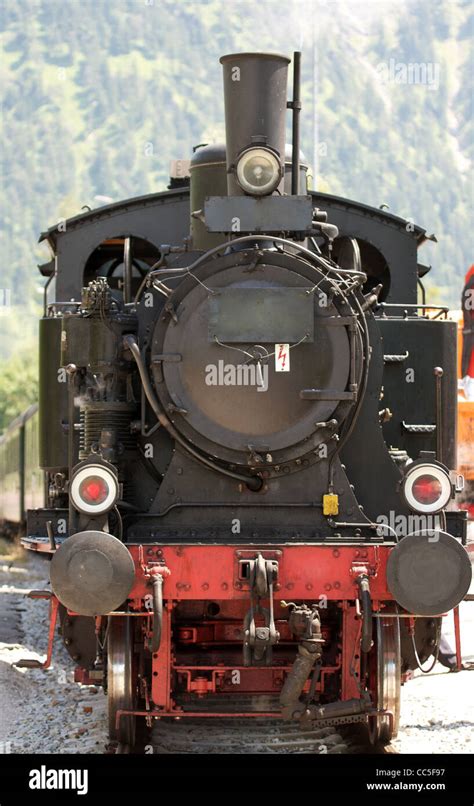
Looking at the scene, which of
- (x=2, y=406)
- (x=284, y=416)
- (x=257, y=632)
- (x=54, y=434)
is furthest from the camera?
(x=2, y=406)

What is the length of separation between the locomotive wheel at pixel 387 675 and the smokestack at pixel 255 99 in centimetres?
246

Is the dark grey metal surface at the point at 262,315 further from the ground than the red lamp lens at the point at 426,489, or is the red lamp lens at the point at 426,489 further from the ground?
the dark grey metal surface at the point at 262,315

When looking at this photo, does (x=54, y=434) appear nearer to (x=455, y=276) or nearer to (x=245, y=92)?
(x=245, y=92)

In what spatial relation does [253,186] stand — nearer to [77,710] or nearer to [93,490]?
[93,490]

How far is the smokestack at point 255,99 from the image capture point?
6.54 metres

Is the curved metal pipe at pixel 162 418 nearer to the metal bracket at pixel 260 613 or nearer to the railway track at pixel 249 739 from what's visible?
the metal bracket at pixel 260 613

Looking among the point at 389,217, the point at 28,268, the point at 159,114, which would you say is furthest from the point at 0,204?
the point at 389,217

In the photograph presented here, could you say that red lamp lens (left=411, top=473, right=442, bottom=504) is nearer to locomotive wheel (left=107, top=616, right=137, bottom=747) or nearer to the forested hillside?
locomotive wheel (left=107, top=616, right=137, bottom=747)

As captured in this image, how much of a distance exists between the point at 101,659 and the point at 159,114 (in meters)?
113

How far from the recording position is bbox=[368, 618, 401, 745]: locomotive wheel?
20.4 feet

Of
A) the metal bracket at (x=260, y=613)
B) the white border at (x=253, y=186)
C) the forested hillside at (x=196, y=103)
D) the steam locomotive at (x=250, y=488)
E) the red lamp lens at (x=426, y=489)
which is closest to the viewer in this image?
the metal bracket at (x=260, y=613)

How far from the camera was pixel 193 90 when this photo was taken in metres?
119

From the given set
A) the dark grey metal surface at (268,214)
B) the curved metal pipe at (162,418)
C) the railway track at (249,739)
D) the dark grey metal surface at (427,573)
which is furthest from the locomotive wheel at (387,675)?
the dark grey metal surface at (268,214)

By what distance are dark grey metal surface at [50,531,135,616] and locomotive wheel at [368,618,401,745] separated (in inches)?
54.6
